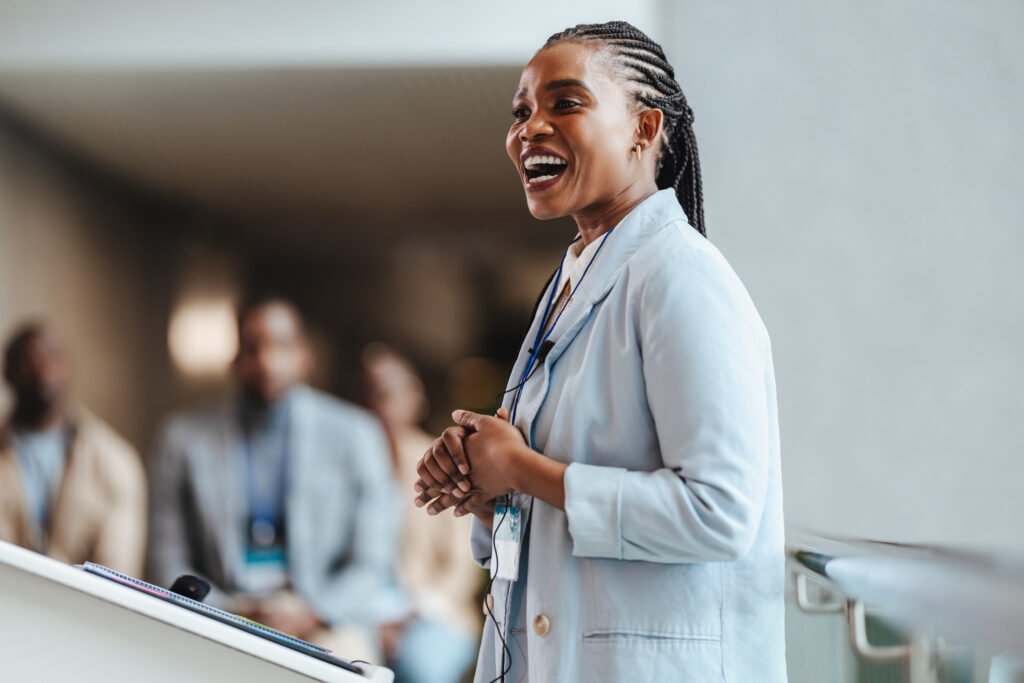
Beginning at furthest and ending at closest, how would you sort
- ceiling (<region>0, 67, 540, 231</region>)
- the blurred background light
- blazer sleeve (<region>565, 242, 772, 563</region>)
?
the blurred background light → ceiling (<region>0, 67, 540, 231</region>) → blazer sleeve (<region>565, 242, 772, 563</region>)

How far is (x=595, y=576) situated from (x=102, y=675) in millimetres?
476

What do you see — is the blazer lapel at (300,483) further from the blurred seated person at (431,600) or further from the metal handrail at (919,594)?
the metal handrail at (919,594)

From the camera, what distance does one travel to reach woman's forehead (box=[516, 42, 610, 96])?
110cm

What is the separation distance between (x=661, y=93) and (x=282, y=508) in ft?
11.2

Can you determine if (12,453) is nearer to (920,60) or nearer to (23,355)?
(23,355)

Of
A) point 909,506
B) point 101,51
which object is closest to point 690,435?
point 909,506

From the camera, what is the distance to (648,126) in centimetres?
114

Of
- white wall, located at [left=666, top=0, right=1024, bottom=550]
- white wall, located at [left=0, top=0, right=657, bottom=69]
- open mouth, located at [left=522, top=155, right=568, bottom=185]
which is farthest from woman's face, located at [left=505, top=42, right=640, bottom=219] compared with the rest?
white wall, located at [left=0, top=0, right=657, bottom=69]

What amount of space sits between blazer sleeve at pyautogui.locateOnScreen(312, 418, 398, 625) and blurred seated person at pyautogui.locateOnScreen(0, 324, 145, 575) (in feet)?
2.94

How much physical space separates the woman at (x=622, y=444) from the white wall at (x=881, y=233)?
1.90 metres

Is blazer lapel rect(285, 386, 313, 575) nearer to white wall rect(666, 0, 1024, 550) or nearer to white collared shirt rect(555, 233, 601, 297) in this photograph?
white wall rect(666, 0, 1024, 550)

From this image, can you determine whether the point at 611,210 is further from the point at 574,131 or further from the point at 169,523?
the point at 169,523

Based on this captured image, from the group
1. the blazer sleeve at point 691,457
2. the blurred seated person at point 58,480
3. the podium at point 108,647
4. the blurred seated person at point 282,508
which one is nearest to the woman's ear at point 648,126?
the blazer sleeve at point 691,457

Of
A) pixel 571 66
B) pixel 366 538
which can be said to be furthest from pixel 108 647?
pixel 366 538
